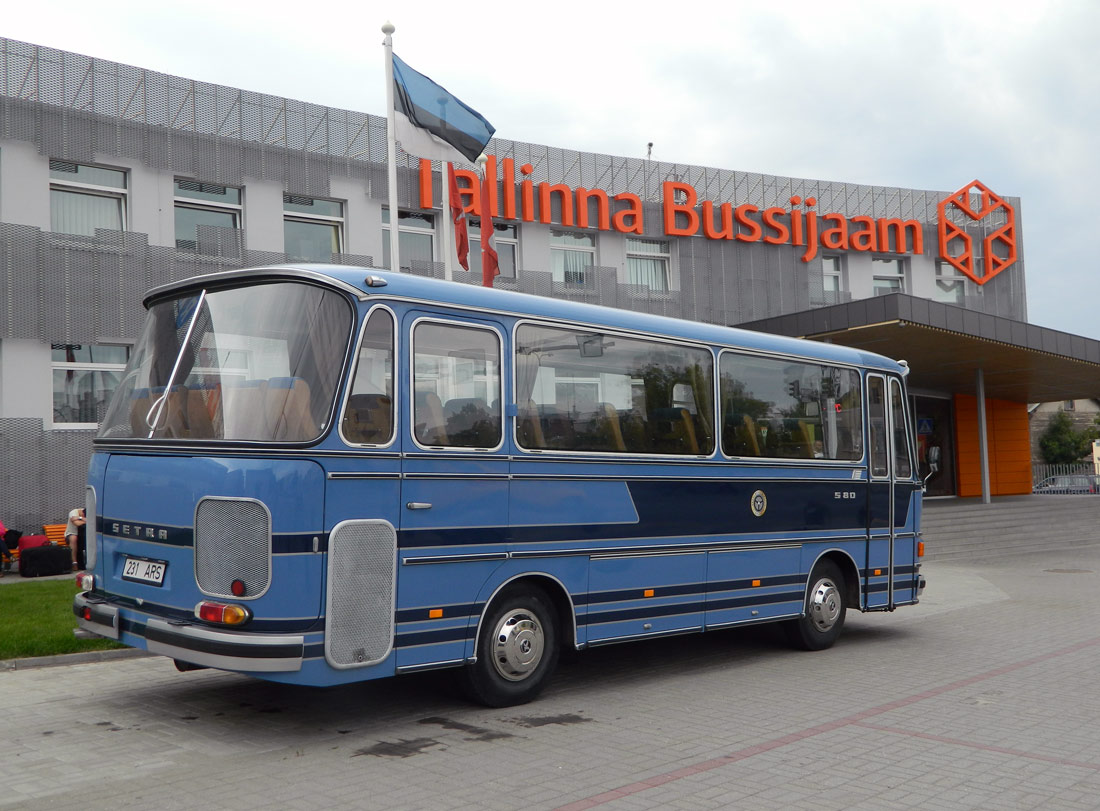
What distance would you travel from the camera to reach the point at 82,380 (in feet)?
63.1

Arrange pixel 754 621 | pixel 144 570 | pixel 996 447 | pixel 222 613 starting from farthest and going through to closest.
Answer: pixel 996 447 < pixel 754 621 < pixel 144 570 < pixel 222 613

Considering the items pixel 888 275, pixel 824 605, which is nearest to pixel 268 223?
pixel 824 605

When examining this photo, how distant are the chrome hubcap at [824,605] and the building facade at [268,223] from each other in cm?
1352

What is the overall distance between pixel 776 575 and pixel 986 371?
22.5 m

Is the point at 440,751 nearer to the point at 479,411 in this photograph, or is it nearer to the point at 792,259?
the point at 479,411

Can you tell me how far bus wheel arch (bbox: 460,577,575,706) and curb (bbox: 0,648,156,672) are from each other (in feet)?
10.7

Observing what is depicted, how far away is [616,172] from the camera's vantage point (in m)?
28.4

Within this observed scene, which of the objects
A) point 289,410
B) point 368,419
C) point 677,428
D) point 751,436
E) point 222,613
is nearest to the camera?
point 222,613

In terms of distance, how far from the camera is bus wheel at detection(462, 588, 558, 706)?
7.58 m

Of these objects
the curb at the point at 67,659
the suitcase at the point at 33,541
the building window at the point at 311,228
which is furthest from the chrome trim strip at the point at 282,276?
the building window at the point at 311,228

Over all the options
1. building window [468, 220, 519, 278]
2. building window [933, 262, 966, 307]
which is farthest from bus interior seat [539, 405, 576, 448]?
building window [933, 262, 966, 307]

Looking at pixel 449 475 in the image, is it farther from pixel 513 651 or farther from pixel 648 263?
pixel 648 263

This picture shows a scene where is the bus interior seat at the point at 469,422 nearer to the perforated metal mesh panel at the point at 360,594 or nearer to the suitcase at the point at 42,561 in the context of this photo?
the perforated metal mesh panel at the point at 360,594

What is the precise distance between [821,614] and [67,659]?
7.22 m
